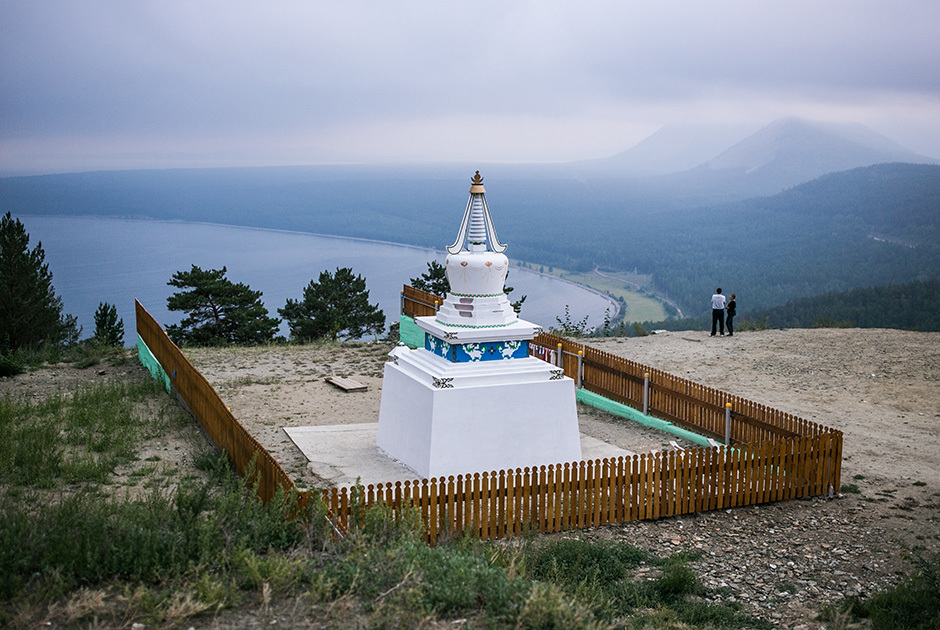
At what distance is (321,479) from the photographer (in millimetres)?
12031

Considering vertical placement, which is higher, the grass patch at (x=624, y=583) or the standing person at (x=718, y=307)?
the standing person at (x=718, y=307)

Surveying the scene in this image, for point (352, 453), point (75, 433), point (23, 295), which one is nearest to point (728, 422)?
point (352, 453)

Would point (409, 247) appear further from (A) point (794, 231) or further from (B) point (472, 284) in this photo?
(B) point (472, 284)

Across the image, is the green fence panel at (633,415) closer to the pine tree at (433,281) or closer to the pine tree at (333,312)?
the pine tree at (433,281)

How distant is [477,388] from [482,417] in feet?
1.50

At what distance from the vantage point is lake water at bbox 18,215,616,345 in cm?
11414

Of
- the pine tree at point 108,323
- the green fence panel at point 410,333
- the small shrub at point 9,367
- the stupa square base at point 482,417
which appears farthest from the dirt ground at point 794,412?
the pine tree at point 108,323

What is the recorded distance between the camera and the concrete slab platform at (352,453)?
40.2 ft

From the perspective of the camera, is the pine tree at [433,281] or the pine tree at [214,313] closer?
the pine tree at [214,313]

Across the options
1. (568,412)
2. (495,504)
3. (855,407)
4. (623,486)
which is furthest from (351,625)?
(855,407)

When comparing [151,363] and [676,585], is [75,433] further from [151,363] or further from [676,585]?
[676,585]

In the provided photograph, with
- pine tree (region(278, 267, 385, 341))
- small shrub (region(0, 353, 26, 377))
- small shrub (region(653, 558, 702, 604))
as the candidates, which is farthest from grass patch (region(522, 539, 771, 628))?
pine tree (region(278, 267, 385, 341))

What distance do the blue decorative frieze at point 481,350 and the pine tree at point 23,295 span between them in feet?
60.2

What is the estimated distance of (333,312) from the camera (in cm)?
3172
